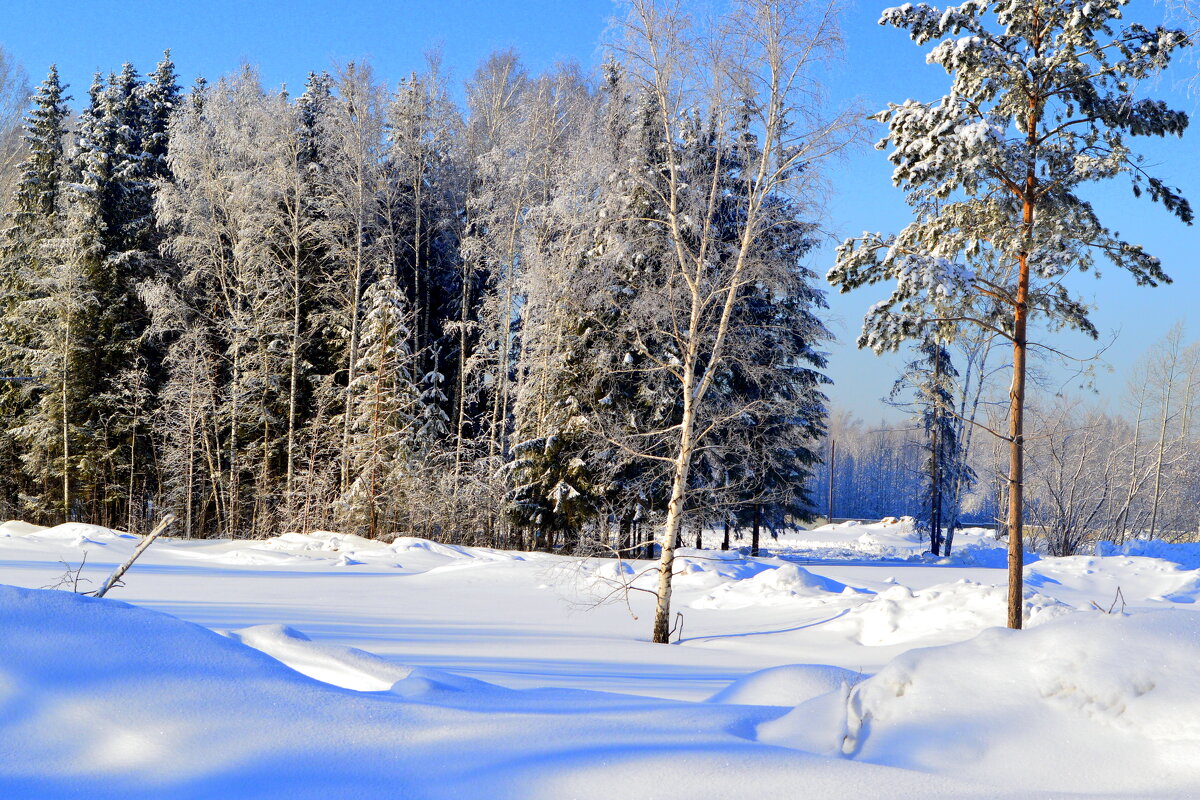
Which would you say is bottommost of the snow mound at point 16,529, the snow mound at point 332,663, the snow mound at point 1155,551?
the snow mound at point 1155,551

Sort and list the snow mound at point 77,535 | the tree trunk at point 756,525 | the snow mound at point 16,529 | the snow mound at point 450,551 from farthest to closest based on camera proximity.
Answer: the tree trunk at point 756,525 → the snow mound at point 16,529 → the snow mound at point 450,551 → the snow mound at point 77,535

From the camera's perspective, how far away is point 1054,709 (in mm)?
2574

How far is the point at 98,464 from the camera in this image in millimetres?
22906

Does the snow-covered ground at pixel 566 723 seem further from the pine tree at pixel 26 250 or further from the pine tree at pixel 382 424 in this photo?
the pine tree at pixel 26 250

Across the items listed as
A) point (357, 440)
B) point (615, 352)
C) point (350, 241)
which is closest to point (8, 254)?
point (350, 241)

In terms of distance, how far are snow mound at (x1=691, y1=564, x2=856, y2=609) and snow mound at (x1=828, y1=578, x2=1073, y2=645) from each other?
57.0 inches

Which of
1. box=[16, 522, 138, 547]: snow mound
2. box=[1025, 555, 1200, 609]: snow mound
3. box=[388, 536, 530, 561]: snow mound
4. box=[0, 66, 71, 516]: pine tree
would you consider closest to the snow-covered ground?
box=[1025, 555, 1200, 609]: snow mound

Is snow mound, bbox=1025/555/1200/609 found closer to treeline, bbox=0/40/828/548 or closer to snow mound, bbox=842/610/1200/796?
treeline, bbox=0/40/828/548

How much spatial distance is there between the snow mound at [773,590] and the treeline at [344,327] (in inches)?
186

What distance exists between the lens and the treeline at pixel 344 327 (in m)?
18.2

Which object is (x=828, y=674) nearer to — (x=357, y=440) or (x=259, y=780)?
(x=259, y=780)

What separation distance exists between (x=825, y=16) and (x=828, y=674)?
702 centimetres

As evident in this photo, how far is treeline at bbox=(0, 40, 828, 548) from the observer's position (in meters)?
18.2

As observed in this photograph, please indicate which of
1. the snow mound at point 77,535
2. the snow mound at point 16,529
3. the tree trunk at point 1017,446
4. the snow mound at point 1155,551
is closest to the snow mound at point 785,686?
the tree trunk at point 1017,446
